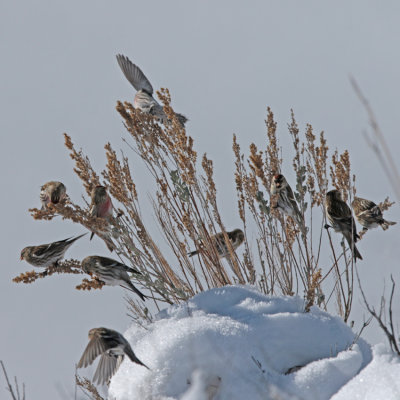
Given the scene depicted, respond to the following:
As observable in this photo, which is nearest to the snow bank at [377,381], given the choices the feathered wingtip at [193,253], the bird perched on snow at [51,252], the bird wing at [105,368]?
the bird wing at [105,368]

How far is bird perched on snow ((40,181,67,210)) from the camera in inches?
228

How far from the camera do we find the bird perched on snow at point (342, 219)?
490cm

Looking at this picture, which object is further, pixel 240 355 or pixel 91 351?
pixel 91 351

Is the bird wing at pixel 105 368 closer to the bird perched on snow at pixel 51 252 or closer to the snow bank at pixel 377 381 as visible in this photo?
the bird perched on snow at pixel 51 252

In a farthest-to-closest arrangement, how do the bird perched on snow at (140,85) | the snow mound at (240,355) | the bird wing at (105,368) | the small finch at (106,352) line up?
the bird perched on snow at (140,85) → the bird wing at (105,368) → the small finch at (106,352) → the snow mound at (240,355)

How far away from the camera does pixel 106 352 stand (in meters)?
3.95

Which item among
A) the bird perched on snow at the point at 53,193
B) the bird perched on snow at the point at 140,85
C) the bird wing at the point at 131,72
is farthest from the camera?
the bird wing at the point at 131,72

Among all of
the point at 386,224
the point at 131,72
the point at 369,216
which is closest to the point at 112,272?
the point at 369,216

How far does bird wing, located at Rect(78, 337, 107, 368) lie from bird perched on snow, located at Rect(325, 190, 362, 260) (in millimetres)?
2065

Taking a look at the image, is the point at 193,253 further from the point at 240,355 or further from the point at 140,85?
the point at 140,85

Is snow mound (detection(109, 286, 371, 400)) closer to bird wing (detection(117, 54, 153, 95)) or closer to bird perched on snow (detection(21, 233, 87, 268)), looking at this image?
bird perched on snow (detection(21, 233, 87, 268))

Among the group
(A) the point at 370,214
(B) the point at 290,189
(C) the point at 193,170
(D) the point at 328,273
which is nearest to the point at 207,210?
(C) the point at 193,170

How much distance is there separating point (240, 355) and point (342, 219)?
167 centimetres

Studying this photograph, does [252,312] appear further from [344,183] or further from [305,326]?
[344,183]
